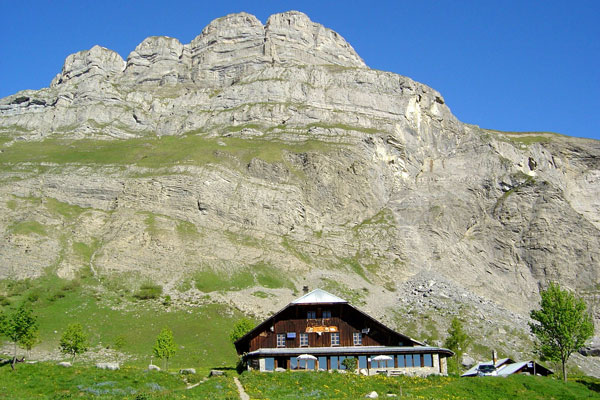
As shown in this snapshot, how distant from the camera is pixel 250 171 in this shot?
6324 inches

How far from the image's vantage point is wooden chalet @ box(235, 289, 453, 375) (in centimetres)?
5541

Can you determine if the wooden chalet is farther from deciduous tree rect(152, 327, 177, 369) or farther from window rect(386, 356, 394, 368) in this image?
deciduous tree rect(152, 327, 177, 369)

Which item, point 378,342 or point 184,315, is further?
point 184,315

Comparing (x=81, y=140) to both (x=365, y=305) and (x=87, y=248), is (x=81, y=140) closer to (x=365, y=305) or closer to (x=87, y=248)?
A: (x=87, y=248)

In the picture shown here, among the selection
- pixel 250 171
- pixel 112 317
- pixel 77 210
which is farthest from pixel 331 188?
pixel 112 317

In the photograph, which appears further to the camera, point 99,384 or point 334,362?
point 334,362

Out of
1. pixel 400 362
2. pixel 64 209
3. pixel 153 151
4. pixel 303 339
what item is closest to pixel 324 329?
pixel 303 339

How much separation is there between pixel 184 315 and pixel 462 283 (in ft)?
242

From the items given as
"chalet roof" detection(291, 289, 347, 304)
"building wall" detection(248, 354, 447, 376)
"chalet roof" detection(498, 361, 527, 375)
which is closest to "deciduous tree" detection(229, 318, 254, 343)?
"chalet roof" detection(291, 289, 347, 304)

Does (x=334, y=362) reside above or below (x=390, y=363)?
above

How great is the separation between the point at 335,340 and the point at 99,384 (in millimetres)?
26777

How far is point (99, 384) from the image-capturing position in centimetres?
3866

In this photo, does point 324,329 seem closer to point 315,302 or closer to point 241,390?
point 315,302

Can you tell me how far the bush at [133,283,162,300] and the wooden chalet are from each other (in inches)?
2094
